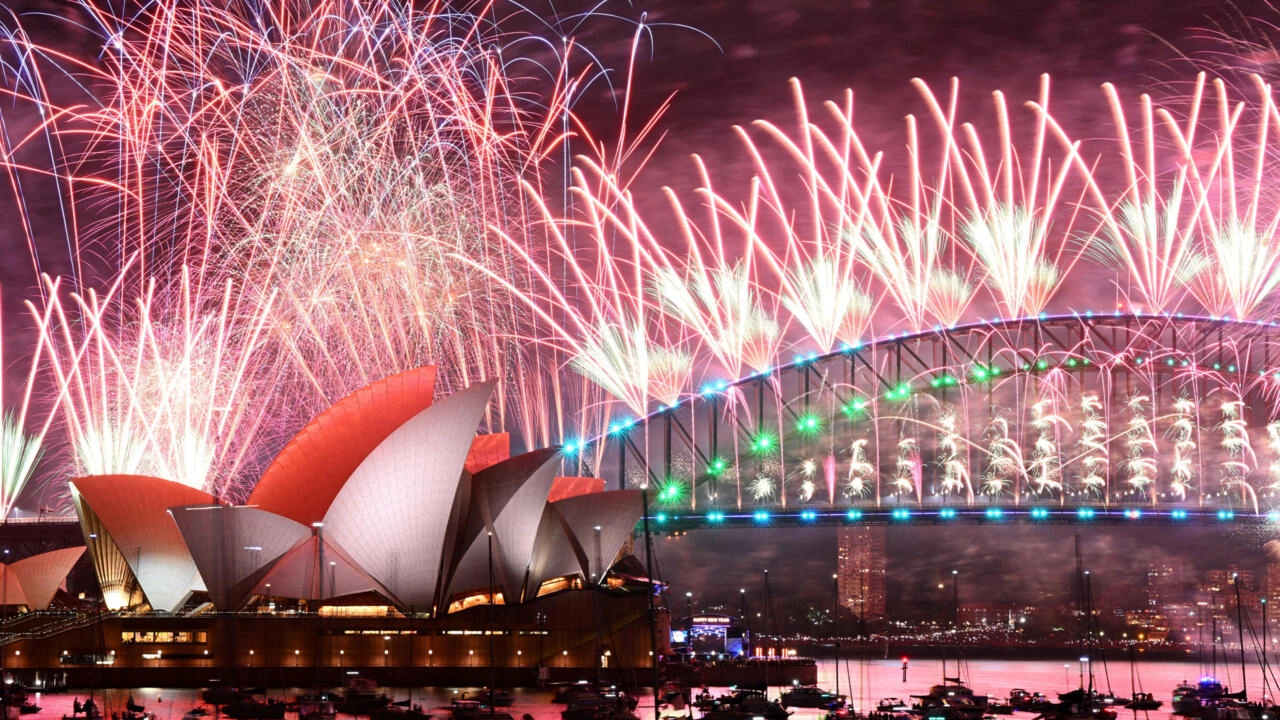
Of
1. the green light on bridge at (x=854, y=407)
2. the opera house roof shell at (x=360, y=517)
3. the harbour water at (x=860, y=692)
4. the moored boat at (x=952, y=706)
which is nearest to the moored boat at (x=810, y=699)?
the harbour water at (x=860, y=692)

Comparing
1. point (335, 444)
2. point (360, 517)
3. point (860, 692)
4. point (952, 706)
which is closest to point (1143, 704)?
point (952, 706)

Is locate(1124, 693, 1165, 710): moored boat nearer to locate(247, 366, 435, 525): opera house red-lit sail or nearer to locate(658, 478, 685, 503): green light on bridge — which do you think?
→ locate(247, 366, 435, 525): opera house red-lit sail

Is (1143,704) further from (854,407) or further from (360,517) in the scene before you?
(854,407)

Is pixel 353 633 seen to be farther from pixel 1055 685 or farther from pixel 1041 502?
pixel 1041 502

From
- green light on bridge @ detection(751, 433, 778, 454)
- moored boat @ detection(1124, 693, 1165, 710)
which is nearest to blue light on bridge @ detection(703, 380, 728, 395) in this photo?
green light on bridge @ detection(751, 433, 778, 454)

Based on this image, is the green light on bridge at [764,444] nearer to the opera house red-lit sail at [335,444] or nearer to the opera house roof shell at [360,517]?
the opera house roof shell at [360,517]

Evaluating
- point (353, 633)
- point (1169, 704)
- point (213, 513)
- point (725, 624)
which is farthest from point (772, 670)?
point (725, 624)
